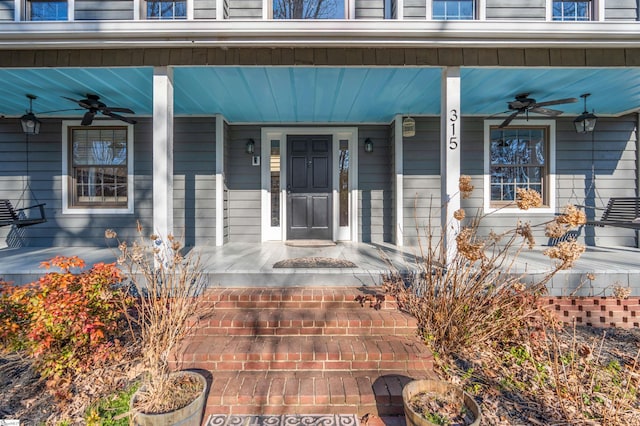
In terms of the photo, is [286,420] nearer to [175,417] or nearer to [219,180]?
[175,417]

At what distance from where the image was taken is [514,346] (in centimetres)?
268

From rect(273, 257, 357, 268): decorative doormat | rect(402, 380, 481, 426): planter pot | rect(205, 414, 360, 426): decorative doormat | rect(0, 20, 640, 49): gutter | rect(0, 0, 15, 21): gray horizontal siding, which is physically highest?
rect(0, 0, 15, 21): gray horizontal siding

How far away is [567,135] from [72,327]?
7060 mm

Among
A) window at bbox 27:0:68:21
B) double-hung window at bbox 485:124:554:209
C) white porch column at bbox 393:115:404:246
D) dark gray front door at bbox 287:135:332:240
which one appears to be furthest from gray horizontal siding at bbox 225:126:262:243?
double-hung window at bbox 485:124:554:209

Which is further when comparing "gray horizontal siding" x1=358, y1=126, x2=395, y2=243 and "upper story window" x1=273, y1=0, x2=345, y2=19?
"gray horizontal siding" x1=358, y1=126, x2=395, y2=243

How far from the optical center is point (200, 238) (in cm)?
520

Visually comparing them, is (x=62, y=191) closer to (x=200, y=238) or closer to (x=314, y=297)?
(x=200, y=238)

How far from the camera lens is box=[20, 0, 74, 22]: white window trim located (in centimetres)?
477

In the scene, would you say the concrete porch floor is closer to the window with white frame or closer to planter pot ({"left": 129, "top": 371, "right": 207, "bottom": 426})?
the window with white frame

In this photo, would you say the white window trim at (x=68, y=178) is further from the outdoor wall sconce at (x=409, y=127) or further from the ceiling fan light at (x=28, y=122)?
the outdoor wall sconce at (x=409, y=127)

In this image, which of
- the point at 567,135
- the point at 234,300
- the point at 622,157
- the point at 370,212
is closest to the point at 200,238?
the point at 234,300

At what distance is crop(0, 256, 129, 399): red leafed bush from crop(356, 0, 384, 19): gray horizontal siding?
16.2 feet

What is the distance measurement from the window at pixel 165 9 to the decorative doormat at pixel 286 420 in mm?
5615

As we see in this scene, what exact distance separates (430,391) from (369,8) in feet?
16.9
